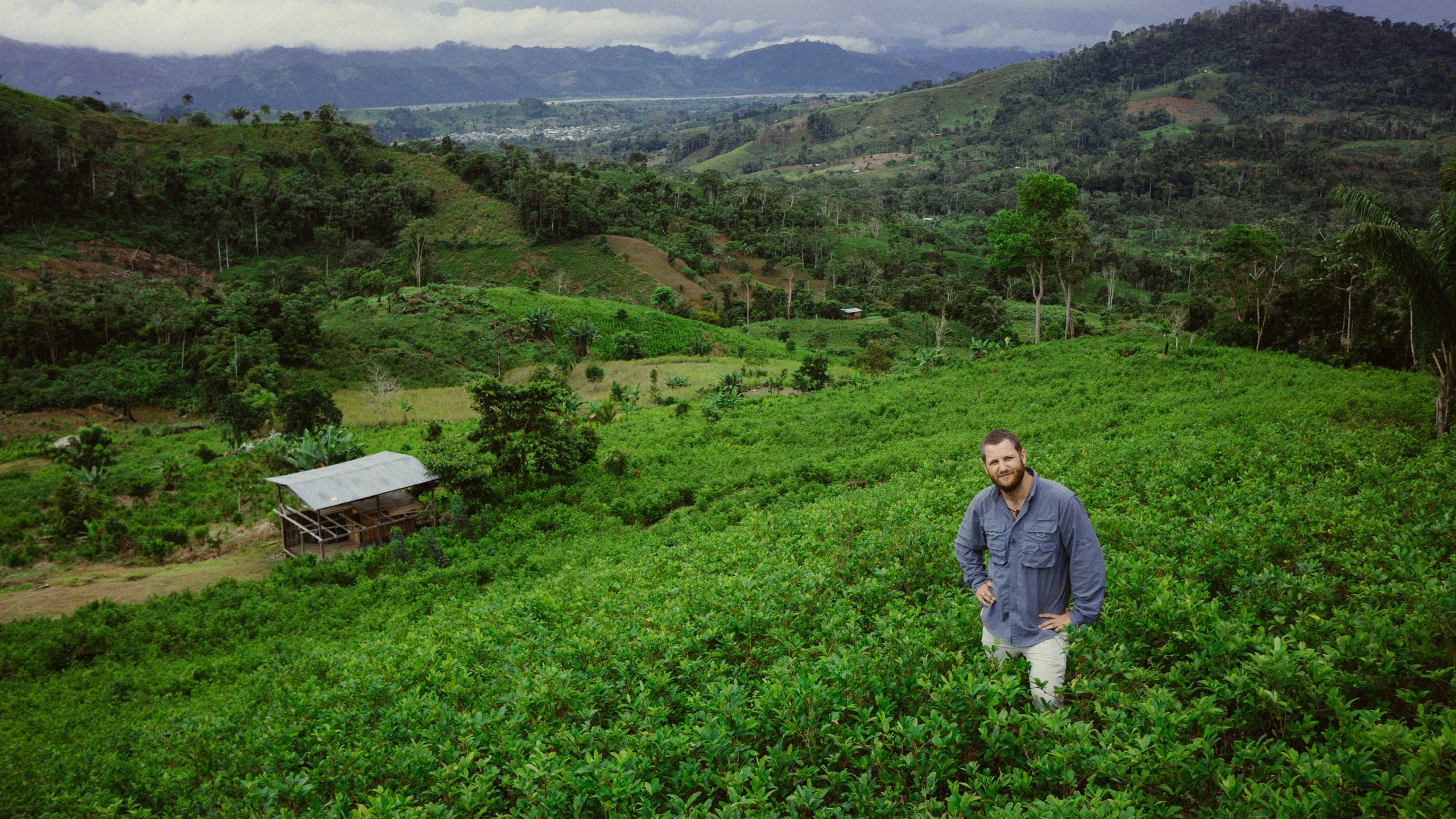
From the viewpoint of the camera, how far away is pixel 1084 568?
421 centimetres

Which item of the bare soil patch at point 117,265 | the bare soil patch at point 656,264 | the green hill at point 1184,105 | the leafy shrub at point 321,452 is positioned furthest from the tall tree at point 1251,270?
the green hill at point 1184,105

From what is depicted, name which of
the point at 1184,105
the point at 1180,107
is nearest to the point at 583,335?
the point at 1180,107

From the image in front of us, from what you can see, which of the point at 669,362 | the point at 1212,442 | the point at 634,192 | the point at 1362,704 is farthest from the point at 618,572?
the point at 634,192

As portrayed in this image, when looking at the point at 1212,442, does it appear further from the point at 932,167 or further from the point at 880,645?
the point at 932,167

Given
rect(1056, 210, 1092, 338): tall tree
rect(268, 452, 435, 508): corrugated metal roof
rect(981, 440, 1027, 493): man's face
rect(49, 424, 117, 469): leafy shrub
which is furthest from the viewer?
rect(1056, 210, 1092, 338): tall tree

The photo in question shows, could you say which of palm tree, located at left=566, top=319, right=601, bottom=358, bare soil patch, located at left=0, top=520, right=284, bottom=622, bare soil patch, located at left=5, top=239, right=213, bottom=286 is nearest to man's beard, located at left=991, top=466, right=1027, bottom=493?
bare soil patch, located at left=0, top=520, right=284, bottom=622

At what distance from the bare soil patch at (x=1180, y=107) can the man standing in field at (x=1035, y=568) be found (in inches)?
8010

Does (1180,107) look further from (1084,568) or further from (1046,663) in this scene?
(1046,663)

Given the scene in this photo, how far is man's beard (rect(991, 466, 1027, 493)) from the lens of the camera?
429 centimetres

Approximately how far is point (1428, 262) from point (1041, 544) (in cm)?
1162

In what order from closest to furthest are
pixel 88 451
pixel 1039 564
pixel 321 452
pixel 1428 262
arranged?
1. pixel 1039 564
2. pixel 1428 262
3. pixel 321 452
4. pixel 88 451

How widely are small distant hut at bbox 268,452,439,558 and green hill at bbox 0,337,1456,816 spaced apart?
5.31 metres

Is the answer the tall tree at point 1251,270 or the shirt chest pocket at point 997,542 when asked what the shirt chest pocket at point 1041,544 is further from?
the tall tree at point 1251,270

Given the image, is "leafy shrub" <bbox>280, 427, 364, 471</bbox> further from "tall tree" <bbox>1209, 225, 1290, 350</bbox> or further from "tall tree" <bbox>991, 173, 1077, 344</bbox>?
"tall tree" <bbox>1209, 225, 1290, 350</bbox>
